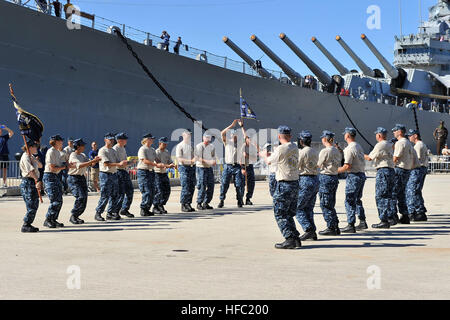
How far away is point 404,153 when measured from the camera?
8.91 m

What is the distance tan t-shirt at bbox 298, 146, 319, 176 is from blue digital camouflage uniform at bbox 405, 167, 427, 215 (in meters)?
3.14

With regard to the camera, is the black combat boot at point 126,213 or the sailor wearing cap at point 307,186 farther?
the black combat boot at point 126,213

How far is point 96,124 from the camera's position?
773 inches

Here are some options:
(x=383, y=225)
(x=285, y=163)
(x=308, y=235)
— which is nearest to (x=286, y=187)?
(x=285, y=163)

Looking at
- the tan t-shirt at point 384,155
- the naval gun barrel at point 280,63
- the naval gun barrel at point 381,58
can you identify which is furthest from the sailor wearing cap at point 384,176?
the naval gun barrel at point 381,58

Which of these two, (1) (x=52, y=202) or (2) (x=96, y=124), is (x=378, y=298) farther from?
(2) (x=96, y=124)

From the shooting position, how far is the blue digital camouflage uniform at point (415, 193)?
9.43 meters

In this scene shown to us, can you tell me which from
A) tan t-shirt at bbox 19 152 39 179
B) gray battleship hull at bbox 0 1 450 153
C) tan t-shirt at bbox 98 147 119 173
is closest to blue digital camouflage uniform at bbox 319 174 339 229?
tan t-shirt at bbox 98 147 119 173

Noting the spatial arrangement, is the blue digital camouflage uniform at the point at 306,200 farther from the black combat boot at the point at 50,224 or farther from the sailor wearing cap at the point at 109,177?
the black combat boot at the point at 50,224

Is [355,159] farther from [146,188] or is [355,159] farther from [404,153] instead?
[146,188]

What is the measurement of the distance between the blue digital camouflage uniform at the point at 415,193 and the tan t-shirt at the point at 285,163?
389 centimetres

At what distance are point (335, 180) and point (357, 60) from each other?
31.8 m
